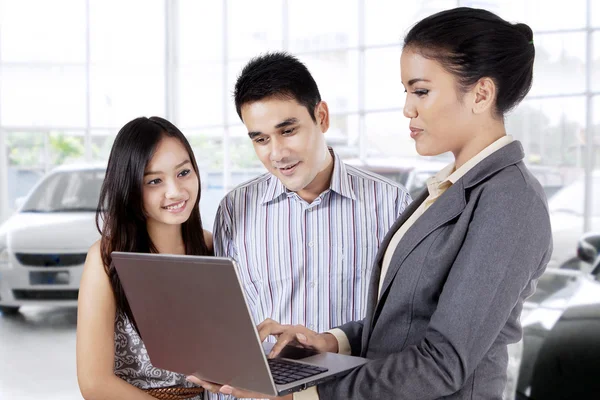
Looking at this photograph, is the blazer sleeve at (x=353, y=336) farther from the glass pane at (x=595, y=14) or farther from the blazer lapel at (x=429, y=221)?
the glass pane at (x=595, y=14)

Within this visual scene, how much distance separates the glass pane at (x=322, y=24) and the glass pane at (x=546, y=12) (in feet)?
3.20

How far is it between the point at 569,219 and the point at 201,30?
2.85 metres

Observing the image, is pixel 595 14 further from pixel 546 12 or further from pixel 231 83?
pixel 231 83

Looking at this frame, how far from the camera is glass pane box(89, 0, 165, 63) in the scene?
182 inches

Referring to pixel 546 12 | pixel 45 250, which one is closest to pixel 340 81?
pixel 546 12

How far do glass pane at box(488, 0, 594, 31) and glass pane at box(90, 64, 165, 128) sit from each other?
7.57 feet

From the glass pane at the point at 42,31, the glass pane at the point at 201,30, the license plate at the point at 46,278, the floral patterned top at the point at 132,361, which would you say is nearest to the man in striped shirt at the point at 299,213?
the floral patterned top at the point at 132,361

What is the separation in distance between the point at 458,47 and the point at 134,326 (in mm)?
1105

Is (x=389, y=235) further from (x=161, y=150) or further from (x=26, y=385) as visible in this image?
(x=26, y=385)

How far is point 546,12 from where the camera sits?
4113 mm

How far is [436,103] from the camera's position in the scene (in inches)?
47.4

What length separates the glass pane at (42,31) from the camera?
174 inches

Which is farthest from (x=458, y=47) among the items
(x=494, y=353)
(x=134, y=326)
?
(x=134, y=326)

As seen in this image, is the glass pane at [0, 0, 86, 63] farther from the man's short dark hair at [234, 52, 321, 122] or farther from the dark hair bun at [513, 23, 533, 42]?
the dark hair bun at [513, 23, 533, 42]
